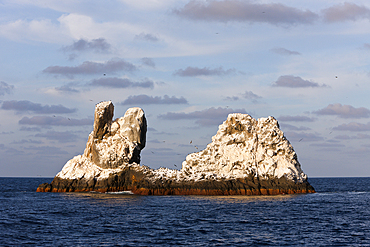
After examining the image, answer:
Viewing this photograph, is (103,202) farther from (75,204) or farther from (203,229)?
(203,229)

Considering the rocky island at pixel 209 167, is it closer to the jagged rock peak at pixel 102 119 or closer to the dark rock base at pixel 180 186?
the dark rock base at pixel 180 186

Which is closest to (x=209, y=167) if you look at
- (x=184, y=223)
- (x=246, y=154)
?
(x=246, y=154)

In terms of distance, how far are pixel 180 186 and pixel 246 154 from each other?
1445 cm

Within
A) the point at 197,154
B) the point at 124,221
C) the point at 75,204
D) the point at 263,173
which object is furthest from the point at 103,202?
the point at 263,173

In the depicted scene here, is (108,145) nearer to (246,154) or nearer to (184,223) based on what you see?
(246,154)

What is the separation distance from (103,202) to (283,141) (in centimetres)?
3746

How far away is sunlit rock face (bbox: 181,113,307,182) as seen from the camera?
7962cm

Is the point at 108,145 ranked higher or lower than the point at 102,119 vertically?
lower

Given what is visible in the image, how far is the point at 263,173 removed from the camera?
79.2 meters

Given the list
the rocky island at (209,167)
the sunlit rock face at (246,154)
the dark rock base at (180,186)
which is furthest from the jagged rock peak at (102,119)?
the sunlit rock face at (246,154)

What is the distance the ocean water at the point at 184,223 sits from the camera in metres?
37.5

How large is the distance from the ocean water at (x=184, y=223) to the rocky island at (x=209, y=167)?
1081 cm

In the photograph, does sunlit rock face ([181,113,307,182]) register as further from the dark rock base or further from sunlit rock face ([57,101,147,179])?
sunlit rock face ([57,101,147,179])

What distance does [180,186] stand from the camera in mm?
80875
